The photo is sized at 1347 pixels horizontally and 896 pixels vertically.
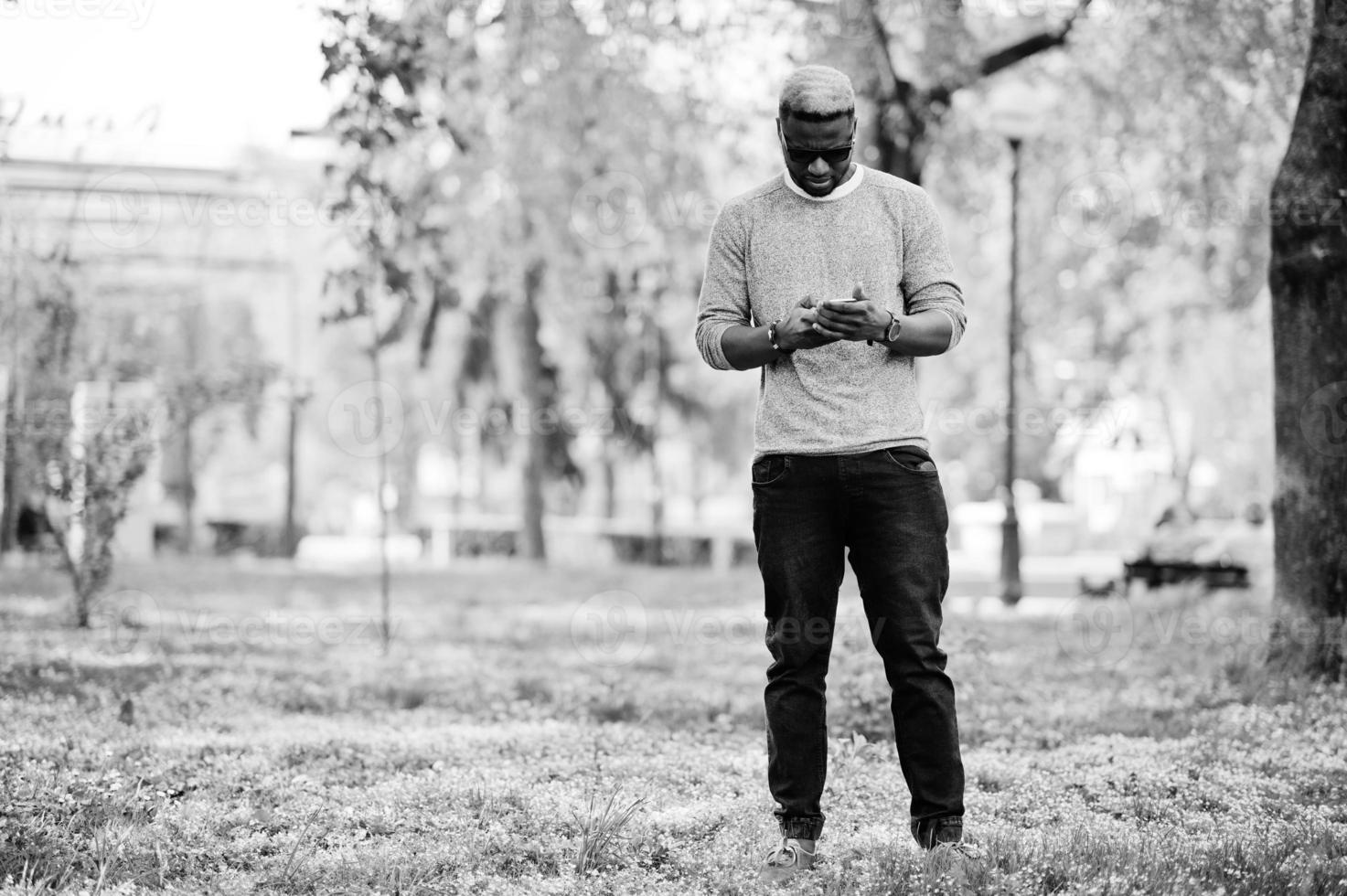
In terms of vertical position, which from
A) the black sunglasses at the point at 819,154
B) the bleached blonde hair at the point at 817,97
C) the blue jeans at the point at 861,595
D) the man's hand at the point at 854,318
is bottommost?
the blue jeans at the point at 861,595

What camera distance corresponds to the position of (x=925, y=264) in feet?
11.8

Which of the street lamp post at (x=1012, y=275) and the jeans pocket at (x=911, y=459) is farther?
the street lamp post at (x=1012, y=275)

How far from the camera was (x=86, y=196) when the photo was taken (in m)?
13.8

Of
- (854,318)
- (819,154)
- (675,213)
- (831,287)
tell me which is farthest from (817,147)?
(675,213)

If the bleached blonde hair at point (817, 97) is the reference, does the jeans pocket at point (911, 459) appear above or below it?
below

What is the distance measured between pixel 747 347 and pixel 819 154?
0.53m

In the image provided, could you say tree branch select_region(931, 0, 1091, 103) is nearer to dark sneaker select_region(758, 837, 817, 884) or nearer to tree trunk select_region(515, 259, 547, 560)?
tree trunk select_region(515, 259, 547, 560)

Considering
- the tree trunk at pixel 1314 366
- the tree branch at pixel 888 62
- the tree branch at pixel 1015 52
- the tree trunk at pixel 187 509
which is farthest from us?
the tree trunk at pixel 187 509

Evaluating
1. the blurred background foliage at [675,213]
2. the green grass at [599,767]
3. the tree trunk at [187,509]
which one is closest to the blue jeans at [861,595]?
the green grass at [599,767]

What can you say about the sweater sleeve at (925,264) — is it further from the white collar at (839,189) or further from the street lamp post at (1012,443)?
the street lamp post at (1012,443)

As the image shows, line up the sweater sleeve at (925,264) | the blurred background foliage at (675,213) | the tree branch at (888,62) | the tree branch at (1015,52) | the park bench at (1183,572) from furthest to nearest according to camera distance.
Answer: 1. the park bench at (1183,572)
2. the tree branch at (1015,52)
3. the tree branch at (888,62)
4. the blurred background foliage at (675,213)
5. the sweater sleeve at (925,264)

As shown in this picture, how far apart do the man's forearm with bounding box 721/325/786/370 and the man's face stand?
0.41 m

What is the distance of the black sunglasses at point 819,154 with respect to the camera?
3443mm

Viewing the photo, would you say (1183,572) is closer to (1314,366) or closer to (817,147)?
(1314,366)
